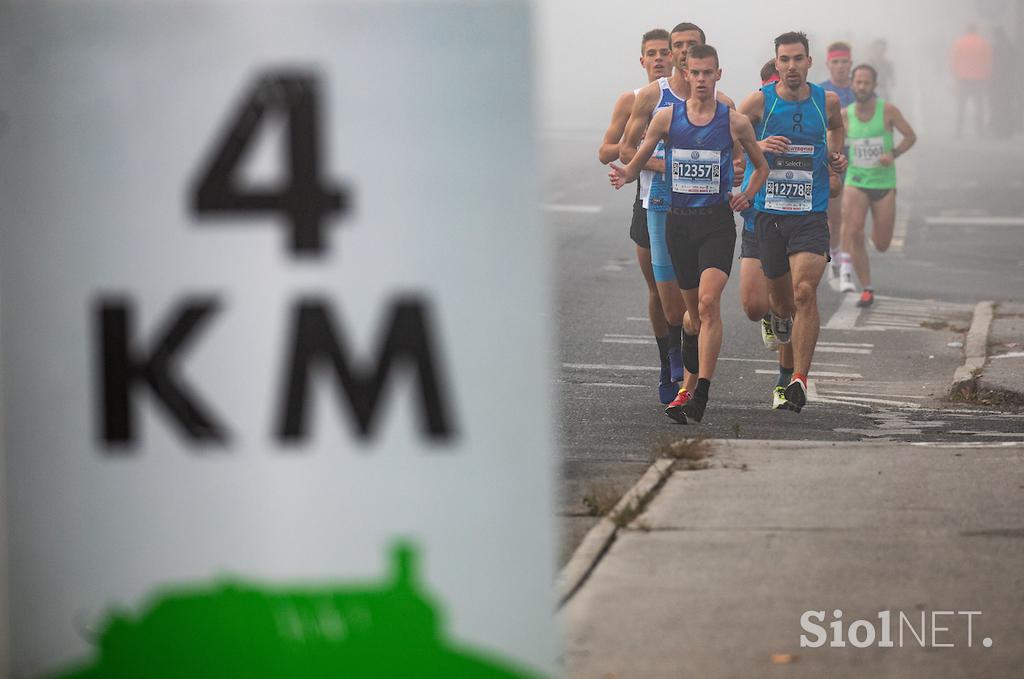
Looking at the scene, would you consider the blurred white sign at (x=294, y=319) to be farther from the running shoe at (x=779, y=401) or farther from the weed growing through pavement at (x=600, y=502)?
the running shoe at (x=779, y=401)

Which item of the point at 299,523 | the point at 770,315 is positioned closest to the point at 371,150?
the point at 299,523

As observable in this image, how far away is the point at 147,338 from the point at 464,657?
2.27 feet

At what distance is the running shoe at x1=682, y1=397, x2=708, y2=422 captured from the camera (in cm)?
909

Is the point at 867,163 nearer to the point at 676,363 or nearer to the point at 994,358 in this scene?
the point at 994,358

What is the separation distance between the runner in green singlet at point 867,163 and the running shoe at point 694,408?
584 centimetres

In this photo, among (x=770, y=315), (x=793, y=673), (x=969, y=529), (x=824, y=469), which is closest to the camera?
(x=793, y=673)

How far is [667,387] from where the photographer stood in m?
9.73

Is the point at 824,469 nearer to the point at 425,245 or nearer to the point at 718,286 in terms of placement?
the point at 718,286

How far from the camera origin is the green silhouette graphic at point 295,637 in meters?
2.88

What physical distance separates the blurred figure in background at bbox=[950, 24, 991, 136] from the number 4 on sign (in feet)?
101

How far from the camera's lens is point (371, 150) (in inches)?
115

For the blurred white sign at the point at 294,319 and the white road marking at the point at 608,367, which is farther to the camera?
the white road marking at the point at 608,367

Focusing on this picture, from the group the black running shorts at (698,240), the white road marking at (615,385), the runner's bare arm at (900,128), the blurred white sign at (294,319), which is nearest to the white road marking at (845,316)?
the runner's bare arm at (900,128)

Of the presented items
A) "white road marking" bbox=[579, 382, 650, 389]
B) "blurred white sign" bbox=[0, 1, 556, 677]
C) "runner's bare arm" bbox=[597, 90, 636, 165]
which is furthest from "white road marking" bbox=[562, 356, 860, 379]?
"blurred white sign" bbox=[0, 1, 556, 677]
